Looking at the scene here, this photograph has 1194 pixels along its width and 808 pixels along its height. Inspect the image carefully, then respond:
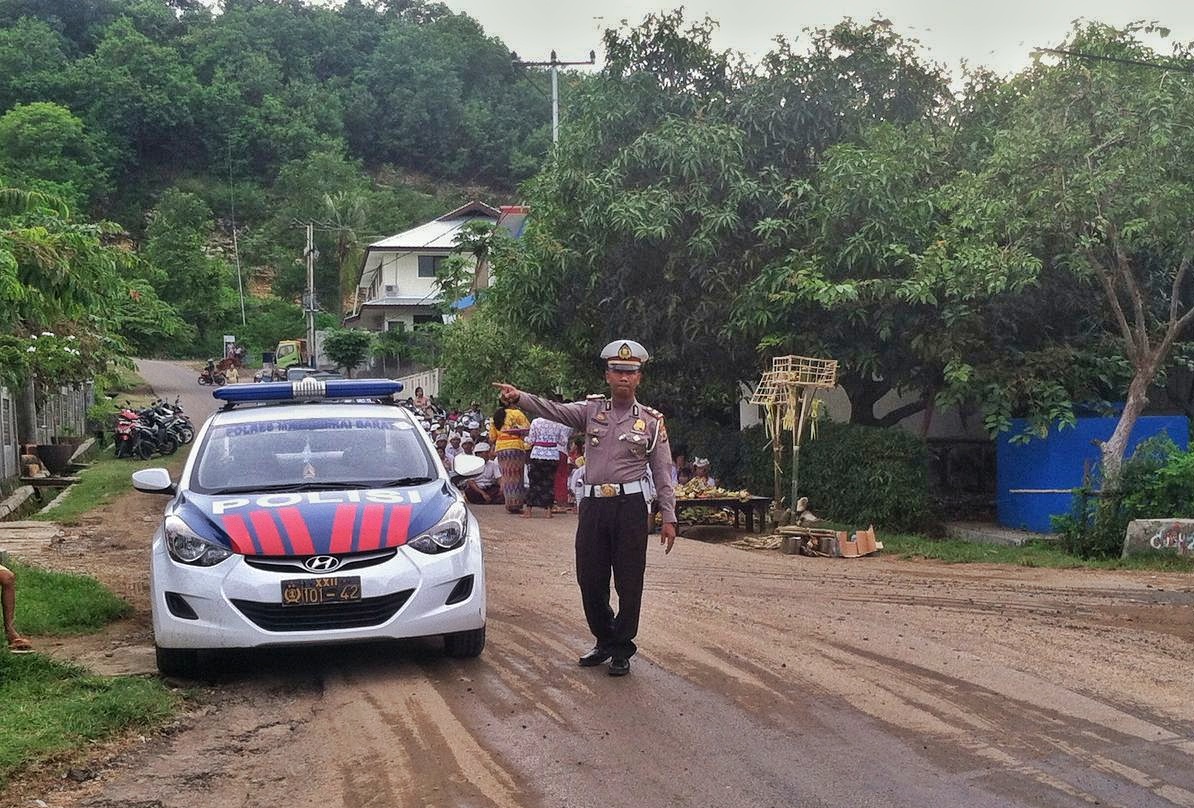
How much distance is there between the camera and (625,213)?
17984mm

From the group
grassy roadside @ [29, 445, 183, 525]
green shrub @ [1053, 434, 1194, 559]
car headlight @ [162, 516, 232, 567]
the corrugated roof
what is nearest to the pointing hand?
car headlight @ [162, 516, 232, 567]

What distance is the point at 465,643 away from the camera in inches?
308

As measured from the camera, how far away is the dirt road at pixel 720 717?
5305 mm

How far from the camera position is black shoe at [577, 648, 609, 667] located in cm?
764

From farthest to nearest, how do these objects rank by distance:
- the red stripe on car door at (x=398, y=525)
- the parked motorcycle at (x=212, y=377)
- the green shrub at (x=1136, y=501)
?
1. the parked motorcycle at (x=212, y=377)
2. the green shrub at (x=1136, y=501)
3. the red stripe on car door at (x=398, y=525)

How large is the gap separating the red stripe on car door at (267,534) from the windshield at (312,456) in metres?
0.54

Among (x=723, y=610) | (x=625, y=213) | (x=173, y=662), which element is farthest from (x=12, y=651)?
(x=625, y=213)

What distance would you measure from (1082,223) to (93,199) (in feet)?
250

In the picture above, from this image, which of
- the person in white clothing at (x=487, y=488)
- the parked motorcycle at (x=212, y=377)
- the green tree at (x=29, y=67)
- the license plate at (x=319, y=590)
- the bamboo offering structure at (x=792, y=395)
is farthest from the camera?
the green tree at (x=29, y=67)

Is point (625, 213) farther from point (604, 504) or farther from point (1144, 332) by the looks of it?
point (604, 504)

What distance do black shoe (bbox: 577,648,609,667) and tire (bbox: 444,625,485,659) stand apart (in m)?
0.63

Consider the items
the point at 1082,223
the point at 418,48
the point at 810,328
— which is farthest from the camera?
the point at 418,48

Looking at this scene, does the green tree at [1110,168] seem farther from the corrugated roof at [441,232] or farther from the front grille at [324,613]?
the corrugated roof at [441,232]

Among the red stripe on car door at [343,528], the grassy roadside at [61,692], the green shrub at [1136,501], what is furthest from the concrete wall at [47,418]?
the green shrub at [1136,501]
